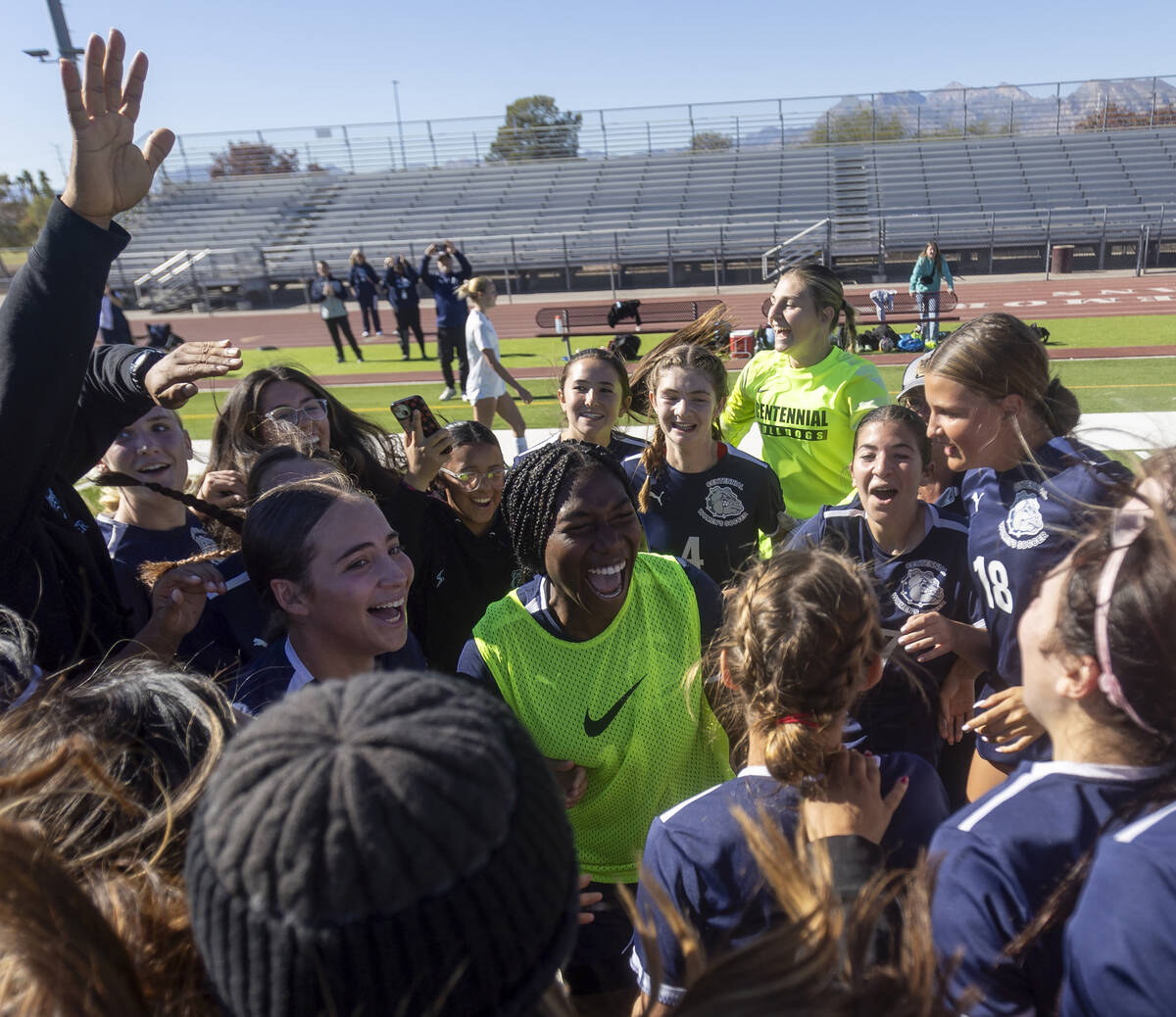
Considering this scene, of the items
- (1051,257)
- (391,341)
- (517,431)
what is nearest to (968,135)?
(1051,257)

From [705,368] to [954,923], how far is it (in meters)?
3.00

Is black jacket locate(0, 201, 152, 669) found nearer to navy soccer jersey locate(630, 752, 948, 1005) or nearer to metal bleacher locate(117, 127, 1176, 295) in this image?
navy soccer jersey locate(630, 752, 948, 1005)

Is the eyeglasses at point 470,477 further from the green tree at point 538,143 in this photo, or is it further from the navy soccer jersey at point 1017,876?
the green tree at point 538,143

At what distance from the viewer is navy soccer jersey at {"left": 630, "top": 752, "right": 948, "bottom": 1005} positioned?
163 centimetres

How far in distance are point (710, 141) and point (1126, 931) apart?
138 ft

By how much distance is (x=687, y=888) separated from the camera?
167 cm

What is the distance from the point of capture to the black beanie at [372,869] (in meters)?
0.79

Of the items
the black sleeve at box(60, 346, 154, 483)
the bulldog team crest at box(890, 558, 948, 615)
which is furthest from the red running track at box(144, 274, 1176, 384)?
the black sleeve at box(60, 346, 154, 483)

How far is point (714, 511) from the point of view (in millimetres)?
3875

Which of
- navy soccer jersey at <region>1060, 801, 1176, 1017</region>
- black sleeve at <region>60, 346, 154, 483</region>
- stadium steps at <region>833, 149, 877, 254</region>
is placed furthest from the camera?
stadium steps at <region>833, 149, 877, 254</region>

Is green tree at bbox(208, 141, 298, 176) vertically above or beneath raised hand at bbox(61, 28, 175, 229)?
above

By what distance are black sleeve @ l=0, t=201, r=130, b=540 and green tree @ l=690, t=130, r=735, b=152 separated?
132 ft

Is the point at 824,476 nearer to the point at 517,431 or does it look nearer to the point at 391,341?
the point at 517,431

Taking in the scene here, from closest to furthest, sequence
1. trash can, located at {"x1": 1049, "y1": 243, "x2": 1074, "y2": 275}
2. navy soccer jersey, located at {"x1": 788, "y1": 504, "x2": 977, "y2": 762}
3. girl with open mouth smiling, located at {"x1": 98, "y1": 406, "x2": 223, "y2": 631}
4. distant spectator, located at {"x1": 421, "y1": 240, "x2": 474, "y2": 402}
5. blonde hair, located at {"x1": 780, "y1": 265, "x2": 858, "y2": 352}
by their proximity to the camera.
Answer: navy soccer jersey, located at {"x1": 788, "y1": 504, "x2": 977, "y2": 762}
girl with open mouth smiling, located at {"x1": 98, "y1": 406, "x2": 223, "y2": 631}
blonde hair, located at {"x1": 780, "y1": 265, "x2": 858, "y2": 352}
distant spectator, located at {"x1": 421, "y1": 240, "x2": 474, "y2": 402}
trash can, located at {"x1": 1049, "y1": 243, "x2": 1074, "y2": 275}
